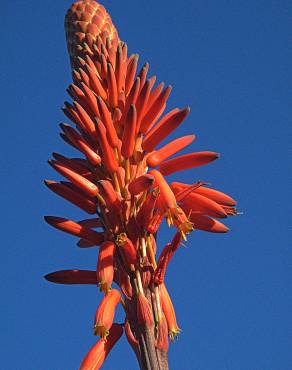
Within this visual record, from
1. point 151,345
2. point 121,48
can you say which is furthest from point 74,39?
point 151,345

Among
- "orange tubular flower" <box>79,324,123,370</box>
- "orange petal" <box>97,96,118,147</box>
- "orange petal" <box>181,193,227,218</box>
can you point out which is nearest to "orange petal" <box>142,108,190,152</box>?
"orange petal" <box>97,96,118,147</box>

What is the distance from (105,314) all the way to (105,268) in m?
0.35

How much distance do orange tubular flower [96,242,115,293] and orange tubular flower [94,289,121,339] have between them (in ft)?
0.32

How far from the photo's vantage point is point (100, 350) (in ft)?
14.7

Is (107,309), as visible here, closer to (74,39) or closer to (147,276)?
(147,276)

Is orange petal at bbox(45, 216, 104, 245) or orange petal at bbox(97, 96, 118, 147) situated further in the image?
orange petal at bbox(97, 96, 118, 147)

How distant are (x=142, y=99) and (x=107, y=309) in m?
2.02

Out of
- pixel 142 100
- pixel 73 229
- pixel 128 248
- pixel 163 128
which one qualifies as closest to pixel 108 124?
pixel 142 100

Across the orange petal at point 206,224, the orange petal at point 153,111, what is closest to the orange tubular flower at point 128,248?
the orange petal at point 206,224

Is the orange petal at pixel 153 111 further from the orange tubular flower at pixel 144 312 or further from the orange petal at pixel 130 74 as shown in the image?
the orange tubular flower at pixel 144 312

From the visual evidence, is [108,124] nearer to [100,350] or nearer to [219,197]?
[219,197]

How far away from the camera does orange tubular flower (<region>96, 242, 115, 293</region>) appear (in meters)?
4.47

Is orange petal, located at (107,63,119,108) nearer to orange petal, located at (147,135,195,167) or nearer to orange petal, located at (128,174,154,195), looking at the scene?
orange petal, located at (147,135,195,167)

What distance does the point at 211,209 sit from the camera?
16.7 ft
